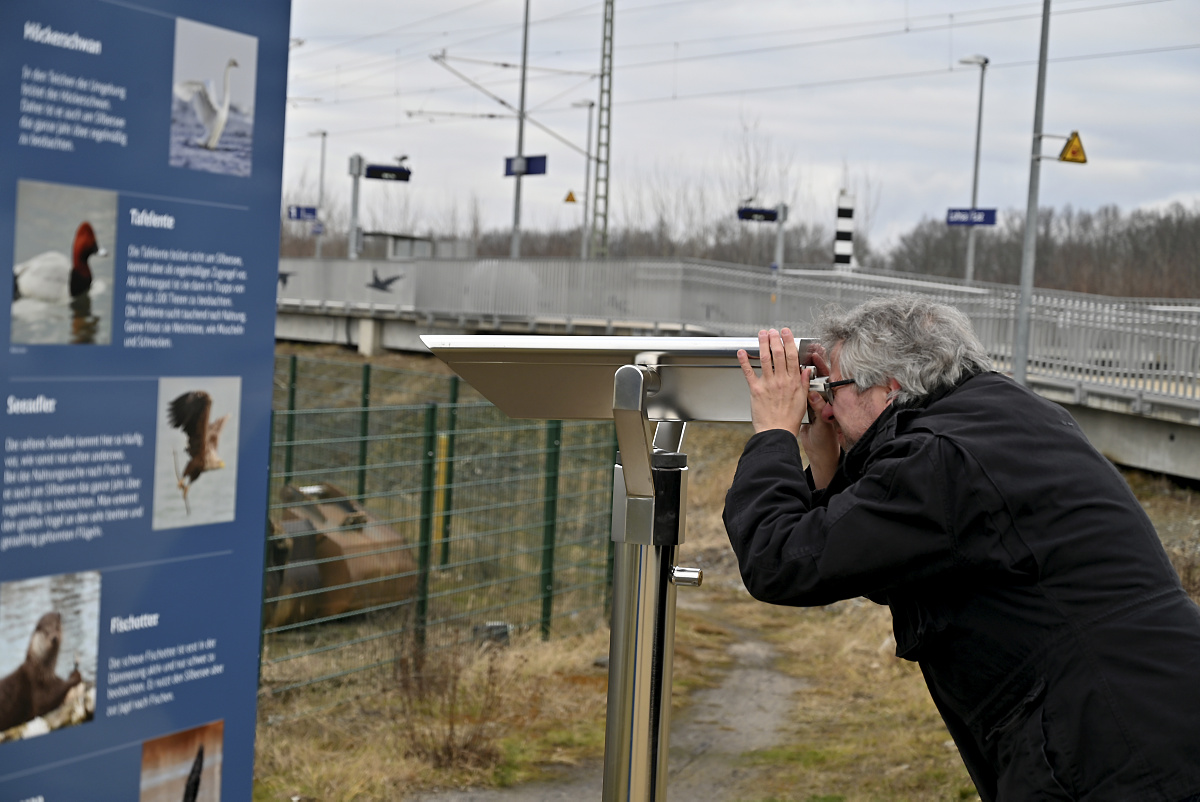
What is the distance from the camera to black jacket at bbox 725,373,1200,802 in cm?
203

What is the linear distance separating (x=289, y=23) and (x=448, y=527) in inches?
194

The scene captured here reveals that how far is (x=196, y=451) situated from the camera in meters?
3.54

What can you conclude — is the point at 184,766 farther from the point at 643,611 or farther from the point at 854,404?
the point at 854,404

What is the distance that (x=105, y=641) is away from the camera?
3.32 metres

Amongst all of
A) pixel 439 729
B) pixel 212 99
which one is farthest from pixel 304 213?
pixel 212 99

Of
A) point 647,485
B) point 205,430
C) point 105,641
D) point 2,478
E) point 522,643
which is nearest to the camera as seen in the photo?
point 647,485

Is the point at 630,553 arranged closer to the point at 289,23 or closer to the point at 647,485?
the point at 647,485

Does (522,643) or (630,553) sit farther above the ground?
(630,553)

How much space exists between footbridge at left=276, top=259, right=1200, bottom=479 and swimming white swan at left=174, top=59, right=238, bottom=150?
190 cm

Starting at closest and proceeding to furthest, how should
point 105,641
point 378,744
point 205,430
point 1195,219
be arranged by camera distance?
1. point 105,641
2. point 205,430
3. point 378,744
4. point 1195,219

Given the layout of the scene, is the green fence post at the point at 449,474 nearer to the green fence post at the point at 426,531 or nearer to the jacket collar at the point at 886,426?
the green fence post at the point at 426,531

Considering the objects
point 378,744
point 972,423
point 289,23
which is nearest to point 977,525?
point 972,423

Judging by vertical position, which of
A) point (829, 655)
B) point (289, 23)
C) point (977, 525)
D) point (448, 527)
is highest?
point (289, 23)

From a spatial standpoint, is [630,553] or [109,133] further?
[109,133]
